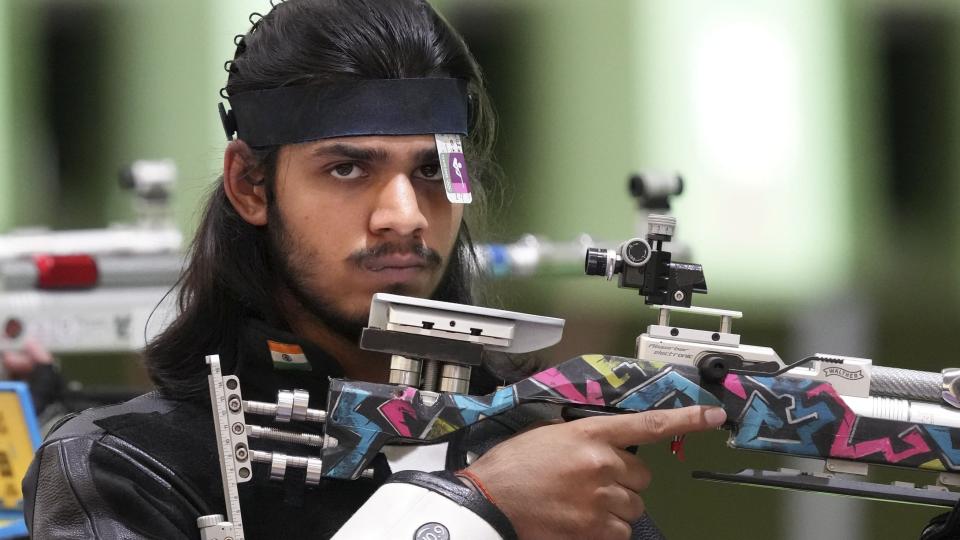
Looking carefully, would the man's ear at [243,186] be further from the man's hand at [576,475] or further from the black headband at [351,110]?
the man's hand at [576,475]

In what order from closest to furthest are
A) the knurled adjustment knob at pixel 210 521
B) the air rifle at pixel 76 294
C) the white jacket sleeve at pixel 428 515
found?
the white jacket sleeve at pixel 428 515
the knurled adjustment knob at pixel 210 521
the air rifle at pixel 76 294

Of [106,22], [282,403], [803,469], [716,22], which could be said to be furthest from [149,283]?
[716,22]

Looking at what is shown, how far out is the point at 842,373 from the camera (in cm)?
207

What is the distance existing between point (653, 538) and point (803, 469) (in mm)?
408

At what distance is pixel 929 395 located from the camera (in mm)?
2082

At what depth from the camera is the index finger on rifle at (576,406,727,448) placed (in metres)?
1.97

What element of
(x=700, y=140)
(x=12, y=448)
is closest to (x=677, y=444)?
(x=12, y=448)

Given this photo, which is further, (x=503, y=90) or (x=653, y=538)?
(x=503, y=90)

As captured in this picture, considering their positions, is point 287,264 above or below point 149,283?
above

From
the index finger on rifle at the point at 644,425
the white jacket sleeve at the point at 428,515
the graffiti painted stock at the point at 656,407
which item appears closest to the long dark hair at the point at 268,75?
the graffiti painted stock at the point at 656,407

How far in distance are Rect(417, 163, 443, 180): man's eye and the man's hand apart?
467mm

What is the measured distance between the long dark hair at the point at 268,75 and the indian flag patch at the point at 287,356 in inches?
3.0

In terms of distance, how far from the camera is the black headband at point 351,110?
222 centimetres

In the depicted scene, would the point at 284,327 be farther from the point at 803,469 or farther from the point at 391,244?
the point at 803,469
